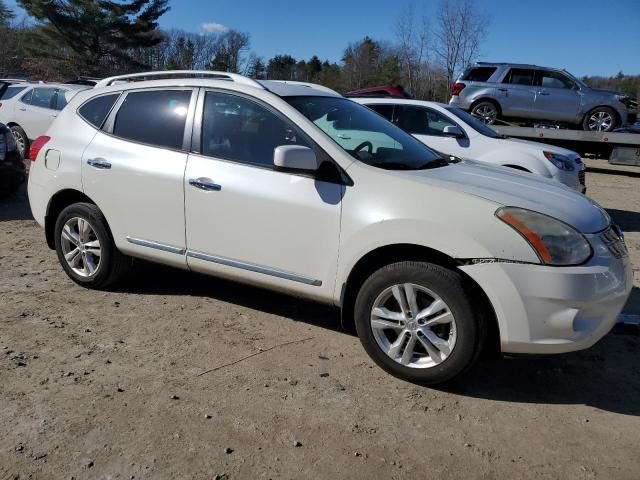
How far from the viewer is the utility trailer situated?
12673 millimetres

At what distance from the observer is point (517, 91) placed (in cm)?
1319

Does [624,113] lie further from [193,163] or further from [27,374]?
[27,374]

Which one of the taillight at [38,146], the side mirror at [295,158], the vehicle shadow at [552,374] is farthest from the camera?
the taillight at [38,146]

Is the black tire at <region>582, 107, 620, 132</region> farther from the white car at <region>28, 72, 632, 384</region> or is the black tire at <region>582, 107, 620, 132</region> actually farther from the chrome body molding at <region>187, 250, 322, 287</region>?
the chrome body molding at <region>187, 250, 322, 287</region>

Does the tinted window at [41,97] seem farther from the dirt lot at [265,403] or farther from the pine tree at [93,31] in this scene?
the pine tree at [93,31]

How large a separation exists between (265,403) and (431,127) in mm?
6567

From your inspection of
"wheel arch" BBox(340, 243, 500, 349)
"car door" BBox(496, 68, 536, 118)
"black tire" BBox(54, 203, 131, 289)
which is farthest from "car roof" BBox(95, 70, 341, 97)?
"car door" BBox(496, 68, 536, 118)

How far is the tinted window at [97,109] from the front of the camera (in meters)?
4.66

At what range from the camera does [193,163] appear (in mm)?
4070

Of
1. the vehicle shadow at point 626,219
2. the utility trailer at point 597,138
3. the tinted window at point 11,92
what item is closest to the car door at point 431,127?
the vehicle shadow at point 626,219

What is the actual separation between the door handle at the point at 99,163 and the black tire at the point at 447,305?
2276 mm

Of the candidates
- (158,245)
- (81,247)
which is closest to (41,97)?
(81,247)

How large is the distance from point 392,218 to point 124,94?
257 cm

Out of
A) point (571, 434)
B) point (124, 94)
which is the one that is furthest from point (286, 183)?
point (571, 434)
